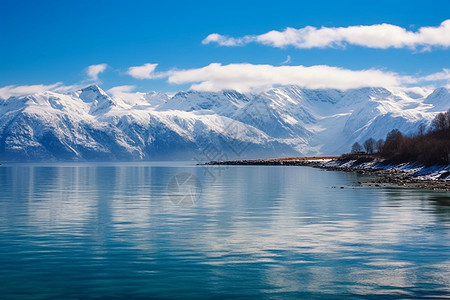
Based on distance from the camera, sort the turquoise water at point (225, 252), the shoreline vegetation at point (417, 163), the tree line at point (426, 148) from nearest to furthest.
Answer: the turquoise water at point (225, 252) → the shoreline vegetation at point (417, 163) → the tree line at point (426, 148)

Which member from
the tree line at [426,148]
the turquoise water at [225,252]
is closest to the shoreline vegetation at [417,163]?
the tree line at [426,148]

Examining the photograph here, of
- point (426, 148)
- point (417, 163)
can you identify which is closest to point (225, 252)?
point (426, 148)

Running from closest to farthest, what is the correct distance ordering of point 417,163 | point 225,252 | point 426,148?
point 225,252
point 426,148
point 417,163

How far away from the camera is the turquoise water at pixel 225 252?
22094 millimetres

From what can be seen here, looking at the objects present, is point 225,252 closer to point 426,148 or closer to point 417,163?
point 426,148

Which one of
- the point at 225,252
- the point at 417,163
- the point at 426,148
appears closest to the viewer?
the point at 225,252

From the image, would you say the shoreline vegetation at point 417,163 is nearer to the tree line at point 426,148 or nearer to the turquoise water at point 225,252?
the tree line at point 426,148

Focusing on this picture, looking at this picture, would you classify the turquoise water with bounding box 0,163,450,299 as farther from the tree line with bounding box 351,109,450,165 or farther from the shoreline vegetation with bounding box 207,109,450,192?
the tree line with bounding box 351,109,450,165

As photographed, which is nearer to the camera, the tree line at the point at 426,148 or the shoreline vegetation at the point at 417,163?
the shoreline vegetation at the point at 417,163

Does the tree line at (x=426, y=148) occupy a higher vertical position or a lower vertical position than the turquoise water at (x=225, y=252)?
higher

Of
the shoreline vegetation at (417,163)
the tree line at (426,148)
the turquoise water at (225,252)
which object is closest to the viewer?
the turquoise water at (225,252)

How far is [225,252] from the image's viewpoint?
97.4 feet

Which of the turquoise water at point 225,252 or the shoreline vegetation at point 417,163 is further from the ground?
the shoreline vegetation at point 417,163

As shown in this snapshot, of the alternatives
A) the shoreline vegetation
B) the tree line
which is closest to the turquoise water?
the shoreline vegetation
